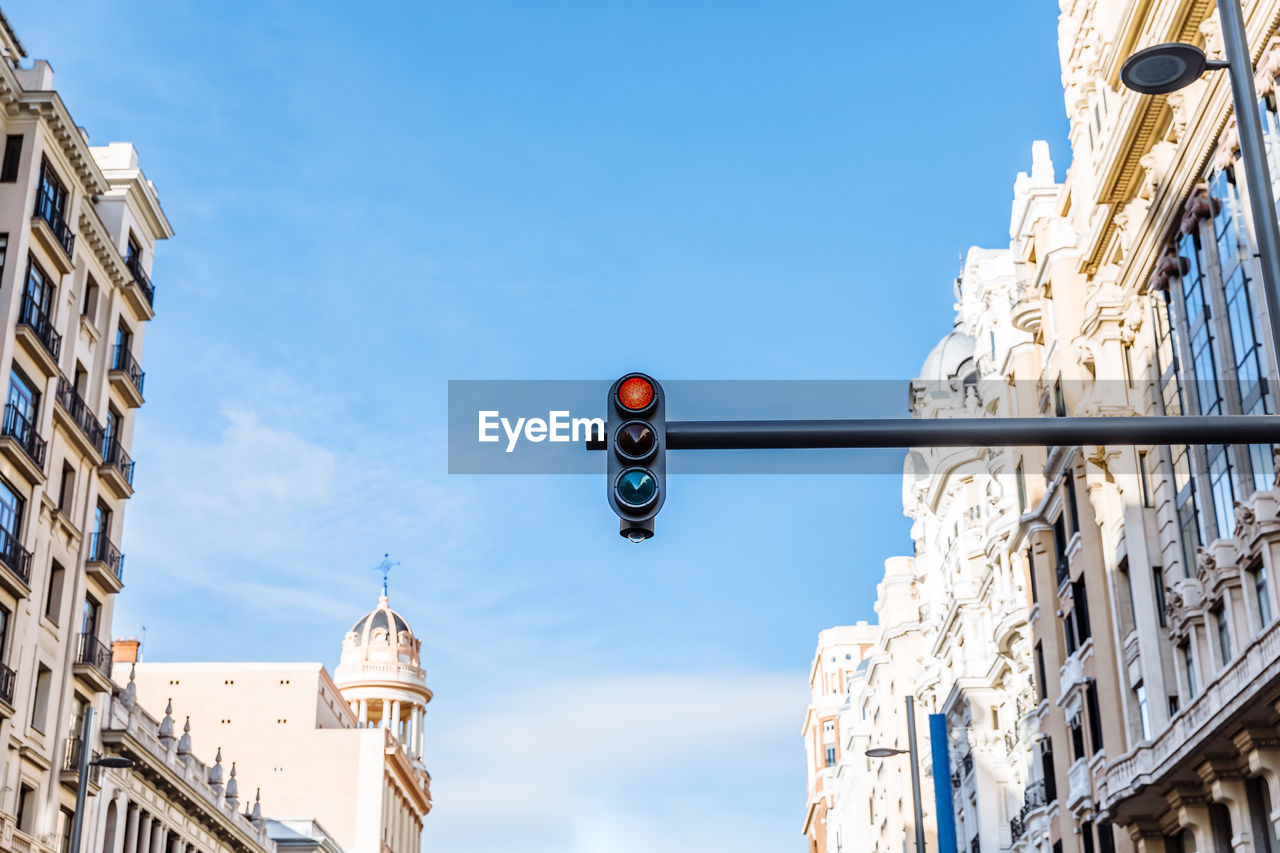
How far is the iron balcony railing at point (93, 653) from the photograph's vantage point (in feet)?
151

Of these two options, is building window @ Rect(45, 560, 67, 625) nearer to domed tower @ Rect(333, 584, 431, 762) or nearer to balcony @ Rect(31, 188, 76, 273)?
balcony @ Rect(31, 188, 76, 273)

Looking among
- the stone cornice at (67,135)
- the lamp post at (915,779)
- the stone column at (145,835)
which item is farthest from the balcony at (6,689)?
the lamp post at (915,779)

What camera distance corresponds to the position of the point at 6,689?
131ft

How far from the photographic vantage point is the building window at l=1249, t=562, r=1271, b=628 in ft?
96.2

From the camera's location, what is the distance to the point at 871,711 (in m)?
91.0

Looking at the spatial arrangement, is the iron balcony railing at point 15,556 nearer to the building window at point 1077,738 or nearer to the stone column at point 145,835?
the stone column at point 145,835

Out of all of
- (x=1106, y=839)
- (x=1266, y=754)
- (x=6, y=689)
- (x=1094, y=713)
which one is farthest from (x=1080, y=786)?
(x=6, y=689)

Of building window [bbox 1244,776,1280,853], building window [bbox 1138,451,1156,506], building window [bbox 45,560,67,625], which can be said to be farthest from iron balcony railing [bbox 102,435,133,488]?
building window [bbox 1244,776,1280,853]

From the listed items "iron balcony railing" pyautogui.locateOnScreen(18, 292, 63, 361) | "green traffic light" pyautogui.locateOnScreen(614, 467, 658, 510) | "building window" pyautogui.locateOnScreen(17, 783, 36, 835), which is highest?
"iron balcony railing" pyautogui.locateOnScreen(18, 292, 63, 361)

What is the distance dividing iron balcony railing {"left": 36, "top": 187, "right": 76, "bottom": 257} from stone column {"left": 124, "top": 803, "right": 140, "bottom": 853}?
18.3 meters

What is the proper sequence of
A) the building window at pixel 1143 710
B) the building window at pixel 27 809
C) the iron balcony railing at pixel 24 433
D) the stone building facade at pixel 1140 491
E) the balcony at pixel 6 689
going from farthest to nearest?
the building window at pixel 27 809 < the iron balcony railing at pixel 24 433 < the balcony at pixel 6 689 < the building window at pixel 1143 710 < the stone building facade at pixel 1140 491

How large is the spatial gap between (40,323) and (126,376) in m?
6.10

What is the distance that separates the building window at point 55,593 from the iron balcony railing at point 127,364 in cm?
721

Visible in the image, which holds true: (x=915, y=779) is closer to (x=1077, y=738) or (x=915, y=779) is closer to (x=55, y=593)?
(x=1077, y=738)
